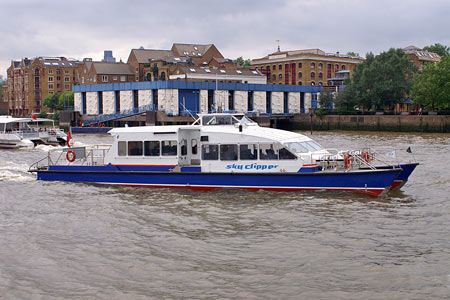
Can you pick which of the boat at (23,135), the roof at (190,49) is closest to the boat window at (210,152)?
the boat at (23,135)

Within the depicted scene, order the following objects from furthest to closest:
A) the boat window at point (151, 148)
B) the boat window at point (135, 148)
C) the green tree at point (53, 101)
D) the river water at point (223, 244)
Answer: the green tree at point (53, 101), the boat window at point (135, 148), the boat window at point (151, 148), the river water at point (223, 244)

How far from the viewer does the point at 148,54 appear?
339 ft

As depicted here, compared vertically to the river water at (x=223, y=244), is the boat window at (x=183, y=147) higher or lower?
higher

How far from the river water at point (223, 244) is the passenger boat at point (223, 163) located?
0.47 metres

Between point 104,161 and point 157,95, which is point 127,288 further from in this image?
point 157,95

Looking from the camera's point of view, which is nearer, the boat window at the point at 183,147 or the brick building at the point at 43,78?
the boat window at the point at 183,147

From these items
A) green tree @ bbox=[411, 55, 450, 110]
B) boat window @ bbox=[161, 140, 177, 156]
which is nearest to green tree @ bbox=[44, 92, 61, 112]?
green tree @ bbox=[411, 55, 450, 110]

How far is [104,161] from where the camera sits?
22812 mm

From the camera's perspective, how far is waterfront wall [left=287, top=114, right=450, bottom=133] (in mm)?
59900

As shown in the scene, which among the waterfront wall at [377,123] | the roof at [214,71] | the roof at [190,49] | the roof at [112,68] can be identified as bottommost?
the waterfront wall at [377,123]

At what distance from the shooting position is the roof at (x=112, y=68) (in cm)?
9919

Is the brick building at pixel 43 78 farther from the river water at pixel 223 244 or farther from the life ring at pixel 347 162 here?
the life ring at pixel 347 162

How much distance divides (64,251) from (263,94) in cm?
6596

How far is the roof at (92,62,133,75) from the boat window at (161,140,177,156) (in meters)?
80.3
